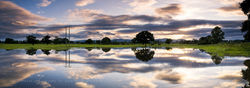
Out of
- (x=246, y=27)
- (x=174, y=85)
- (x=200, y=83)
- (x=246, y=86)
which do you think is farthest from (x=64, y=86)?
(x=246, y=27)

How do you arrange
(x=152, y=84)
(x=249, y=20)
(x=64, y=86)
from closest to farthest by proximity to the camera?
(x=64, y=86) < (x=152, y=84) < (x=249, y=20)

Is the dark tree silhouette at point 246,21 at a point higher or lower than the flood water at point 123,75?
higher

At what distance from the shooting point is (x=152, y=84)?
456 inches

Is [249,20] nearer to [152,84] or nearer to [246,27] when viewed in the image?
[246,27]

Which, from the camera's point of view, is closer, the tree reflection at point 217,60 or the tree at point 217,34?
the tree reflection at point 217,60

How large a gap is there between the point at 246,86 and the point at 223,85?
3.84 feet

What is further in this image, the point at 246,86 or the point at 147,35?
the point at 147,35

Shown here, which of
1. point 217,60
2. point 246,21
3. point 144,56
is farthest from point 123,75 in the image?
point 246,21

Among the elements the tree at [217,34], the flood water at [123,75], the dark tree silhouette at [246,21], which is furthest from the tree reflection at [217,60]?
the tree at [217,34]

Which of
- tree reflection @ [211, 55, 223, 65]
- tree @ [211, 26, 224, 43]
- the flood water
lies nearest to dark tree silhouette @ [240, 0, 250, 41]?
tree reflection @ [211, 55, 223, 65]

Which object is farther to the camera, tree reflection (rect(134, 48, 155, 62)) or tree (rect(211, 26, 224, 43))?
tree (rect(211, 26, 224, 43))

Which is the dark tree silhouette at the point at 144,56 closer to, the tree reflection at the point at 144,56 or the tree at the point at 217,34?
the tree reflection at the point at 144,56

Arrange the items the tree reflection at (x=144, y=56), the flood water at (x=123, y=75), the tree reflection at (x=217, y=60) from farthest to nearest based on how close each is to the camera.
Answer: the tree reflection at (x=144, y=56) → the tree reflection at (x=217, y=60) → the flood water at (x=123, y=75)

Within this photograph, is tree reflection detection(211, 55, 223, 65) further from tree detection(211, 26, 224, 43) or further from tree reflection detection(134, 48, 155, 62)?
tree detection(211, 26, 224, 43)
